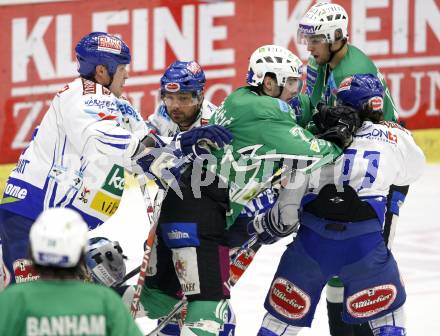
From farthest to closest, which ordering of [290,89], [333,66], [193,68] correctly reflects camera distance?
[333,66], [193,68], [290,89]

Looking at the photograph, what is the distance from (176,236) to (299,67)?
96cm

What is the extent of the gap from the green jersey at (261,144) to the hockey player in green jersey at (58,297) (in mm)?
1780

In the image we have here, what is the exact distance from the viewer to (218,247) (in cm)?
565

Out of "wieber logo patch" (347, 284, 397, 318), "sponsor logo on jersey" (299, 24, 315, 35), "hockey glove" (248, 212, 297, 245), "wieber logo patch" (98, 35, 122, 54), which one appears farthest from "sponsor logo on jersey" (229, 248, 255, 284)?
"sponsor logo on jersey" (299, 24, 315, 35)

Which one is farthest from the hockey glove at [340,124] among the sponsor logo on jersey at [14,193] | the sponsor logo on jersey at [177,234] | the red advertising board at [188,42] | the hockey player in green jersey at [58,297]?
the red advertising board at [188,42]

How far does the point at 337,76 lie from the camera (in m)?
6.73

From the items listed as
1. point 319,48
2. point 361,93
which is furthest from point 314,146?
point 319,48

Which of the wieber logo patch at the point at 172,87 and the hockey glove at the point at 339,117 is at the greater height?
the wieber logo patch at the point at 172,87

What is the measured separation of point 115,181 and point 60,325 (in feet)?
6.70

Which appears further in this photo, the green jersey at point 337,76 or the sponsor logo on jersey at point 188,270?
the green jersey at point 337,76

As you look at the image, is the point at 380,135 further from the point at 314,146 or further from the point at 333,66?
the point at 333,66

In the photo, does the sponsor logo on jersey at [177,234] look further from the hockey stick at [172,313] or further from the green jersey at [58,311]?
the green jersey at [58,311]

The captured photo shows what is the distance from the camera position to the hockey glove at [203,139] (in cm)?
552

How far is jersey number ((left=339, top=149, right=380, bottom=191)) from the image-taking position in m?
5.62
